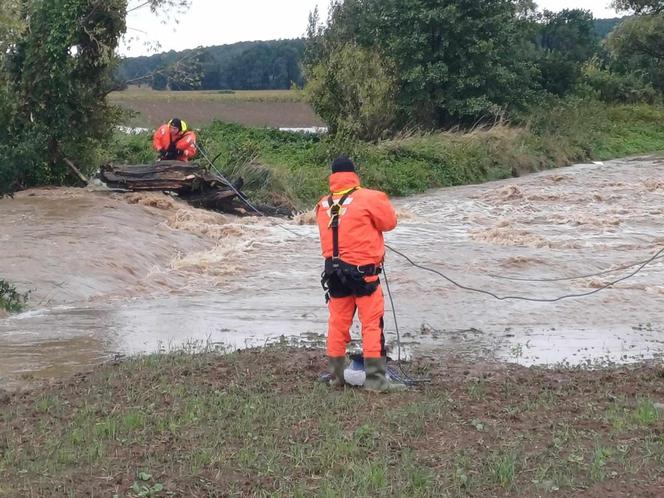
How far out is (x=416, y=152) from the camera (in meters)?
31.7

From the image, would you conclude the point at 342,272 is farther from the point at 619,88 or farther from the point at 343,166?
the point at 619,88

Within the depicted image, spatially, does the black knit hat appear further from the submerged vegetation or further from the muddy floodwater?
the submerged vegetation

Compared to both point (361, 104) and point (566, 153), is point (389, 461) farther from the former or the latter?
point (566, 153)

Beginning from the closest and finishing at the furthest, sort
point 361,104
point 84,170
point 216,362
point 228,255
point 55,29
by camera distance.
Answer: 1. point 216,362
2. point 228,255
3. point 55,29
4. point 84,170
5. point 361,104

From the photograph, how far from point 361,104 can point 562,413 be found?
27.5 metres

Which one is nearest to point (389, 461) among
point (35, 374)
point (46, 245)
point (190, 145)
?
point (35, 374)

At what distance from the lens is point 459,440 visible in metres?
6.61

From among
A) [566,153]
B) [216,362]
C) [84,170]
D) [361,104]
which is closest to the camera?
[216,362]

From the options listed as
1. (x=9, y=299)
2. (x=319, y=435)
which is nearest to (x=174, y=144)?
(x=9, y=299)

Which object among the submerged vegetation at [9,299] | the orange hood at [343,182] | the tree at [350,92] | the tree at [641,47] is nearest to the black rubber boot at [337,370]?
the orange hood at [343,182]

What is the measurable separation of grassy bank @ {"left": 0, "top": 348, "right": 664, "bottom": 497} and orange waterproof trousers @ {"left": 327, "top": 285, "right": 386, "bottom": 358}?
398 millimetres

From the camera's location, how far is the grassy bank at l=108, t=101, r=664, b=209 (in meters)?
25.0

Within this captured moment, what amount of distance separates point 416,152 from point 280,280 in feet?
55.7

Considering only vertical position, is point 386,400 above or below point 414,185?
above
